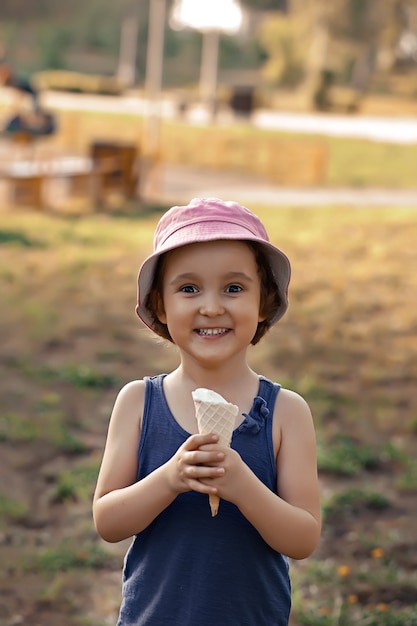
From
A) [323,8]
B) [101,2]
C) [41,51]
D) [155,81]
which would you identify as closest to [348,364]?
[155,81]

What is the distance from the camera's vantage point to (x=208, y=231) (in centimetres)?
208

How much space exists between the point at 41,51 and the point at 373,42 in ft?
67.5

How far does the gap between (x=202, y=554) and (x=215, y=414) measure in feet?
1.16

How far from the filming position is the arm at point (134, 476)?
190 centimetres

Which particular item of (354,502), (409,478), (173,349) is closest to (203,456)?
(354,502)

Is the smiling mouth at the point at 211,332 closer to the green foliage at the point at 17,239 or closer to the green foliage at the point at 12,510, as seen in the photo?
the green foliage at the point at 12,510

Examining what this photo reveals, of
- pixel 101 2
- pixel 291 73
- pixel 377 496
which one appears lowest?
pixel 377 496

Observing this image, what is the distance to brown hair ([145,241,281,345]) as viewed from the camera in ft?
7.22

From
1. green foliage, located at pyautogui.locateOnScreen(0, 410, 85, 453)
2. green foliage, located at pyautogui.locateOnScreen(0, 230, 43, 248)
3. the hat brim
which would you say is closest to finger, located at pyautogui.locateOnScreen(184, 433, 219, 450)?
the hat brim

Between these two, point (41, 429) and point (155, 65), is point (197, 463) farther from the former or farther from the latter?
point (155, 65)

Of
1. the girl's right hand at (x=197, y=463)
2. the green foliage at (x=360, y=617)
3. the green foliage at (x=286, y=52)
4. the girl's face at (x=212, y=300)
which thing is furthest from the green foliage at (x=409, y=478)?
the green foliage at (x=286, y=52)

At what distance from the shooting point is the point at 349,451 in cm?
550

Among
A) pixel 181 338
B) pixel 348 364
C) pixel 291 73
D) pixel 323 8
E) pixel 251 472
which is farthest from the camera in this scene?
pixel 291 73

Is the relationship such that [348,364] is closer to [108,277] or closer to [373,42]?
[108,277]
